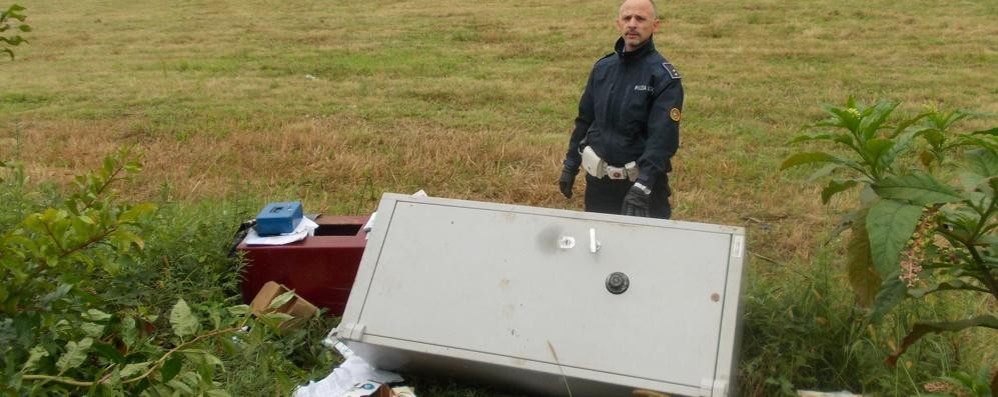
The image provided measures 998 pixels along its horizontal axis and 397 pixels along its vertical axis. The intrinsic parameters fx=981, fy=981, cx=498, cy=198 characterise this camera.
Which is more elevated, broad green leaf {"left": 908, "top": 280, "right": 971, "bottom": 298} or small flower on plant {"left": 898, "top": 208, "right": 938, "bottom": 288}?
small flower on plant {"left": 898, "top": 208, "right": 938, "bottom": 288}

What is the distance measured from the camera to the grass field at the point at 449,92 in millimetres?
7094

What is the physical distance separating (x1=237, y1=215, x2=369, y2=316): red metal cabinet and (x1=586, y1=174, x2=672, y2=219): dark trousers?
121cm

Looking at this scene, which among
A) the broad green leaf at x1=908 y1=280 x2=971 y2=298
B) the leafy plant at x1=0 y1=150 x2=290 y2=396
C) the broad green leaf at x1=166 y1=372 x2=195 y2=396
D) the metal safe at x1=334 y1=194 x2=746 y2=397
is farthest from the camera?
the metal safe at x1=334 y1=194 x2=746 y2=397

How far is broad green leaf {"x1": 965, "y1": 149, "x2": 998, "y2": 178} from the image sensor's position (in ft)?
9.05


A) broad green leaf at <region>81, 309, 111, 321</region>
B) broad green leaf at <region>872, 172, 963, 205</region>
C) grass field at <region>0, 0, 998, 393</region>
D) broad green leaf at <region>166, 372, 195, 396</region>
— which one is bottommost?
grass field at <region>0, 0, 998, 393</region>

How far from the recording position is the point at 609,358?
10.2ft

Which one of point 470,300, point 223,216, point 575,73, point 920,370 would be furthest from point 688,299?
point 575,73

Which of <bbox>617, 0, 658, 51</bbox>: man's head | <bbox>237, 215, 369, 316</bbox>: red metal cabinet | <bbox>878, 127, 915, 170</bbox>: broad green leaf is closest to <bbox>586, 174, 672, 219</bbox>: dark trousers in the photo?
<bbox>617, 0, 658, 51</bbox>: man's head

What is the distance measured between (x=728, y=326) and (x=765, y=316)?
94 cm

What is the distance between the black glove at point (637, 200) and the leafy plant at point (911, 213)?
128 cm

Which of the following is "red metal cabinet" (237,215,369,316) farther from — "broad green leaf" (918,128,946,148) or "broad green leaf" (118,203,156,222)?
"broad green leaf" (918,128,946,148)

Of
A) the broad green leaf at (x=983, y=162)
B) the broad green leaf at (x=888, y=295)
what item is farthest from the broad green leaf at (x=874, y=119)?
the broad green leaf at (x=888, y=295)

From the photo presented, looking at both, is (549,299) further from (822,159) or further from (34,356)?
(34,356)

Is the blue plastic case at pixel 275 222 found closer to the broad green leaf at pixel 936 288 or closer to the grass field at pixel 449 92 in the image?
the grass field at pixel 449 92
